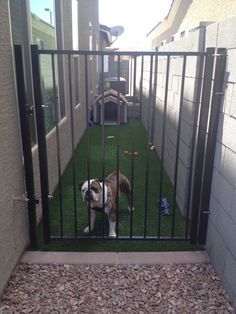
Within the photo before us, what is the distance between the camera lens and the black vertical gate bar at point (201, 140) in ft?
8.93

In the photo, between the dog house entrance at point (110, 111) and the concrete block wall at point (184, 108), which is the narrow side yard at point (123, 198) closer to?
the concrete block wall at point (184, 108)

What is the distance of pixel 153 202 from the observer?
4.18 metres

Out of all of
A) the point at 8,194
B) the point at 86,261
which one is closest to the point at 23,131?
the point at 8,194

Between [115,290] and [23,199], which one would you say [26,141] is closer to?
[23,199]

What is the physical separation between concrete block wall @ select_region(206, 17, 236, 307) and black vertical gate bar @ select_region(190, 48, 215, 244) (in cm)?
16

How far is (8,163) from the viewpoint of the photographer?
8.48 ft

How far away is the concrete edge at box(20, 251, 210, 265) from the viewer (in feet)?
9.62

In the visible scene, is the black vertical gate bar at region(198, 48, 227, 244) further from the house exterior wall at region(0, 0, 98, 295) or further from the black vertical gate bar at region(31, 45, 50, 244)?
the house exterior wall at region(0, 0, 98, 295)

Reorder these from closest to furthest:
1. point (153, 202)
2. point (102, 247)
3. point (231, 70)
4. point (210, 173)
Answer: point (231, 70), point (210, 173), point (102, 247), point (153, 202)

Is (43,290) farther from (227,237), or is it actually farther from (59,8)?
(59,8)

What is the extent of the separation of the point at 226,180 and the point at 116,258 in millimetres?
1232

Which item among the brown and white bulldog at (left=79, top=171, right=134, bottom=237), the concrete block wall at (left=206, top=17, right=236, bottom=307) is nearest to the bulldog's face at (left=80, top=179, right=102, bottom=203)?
the brown and white bulldog at (left=79, top=171, right=134, bottom=237)

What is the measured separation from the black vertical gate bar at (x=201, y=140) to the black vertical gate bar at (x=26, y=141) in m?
1.52

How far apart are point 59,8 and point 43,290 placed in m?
4.28
